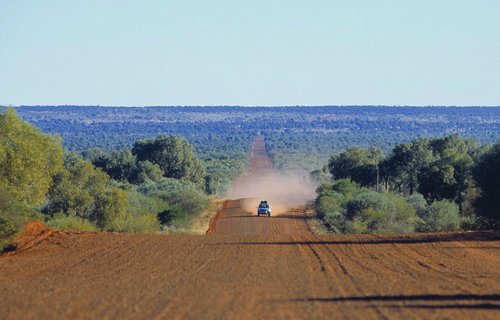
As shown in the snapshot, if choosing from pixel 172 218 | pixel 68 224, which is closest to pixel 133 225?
pixel 68 224

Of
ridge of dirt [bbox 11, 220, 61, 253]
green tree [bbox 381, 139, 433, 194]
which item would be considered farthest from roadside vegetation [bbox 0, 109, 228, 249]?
green tree [bbox 381, 139, 433, 194]

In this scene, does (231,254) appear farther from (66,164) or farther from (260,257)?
(66,164)

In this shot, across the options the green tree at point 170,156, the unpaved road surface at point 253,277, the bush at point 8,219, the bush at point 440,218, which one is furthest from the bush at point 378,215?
the green tree at point 170,156

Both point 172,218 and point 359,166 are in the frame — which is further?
point 359,166

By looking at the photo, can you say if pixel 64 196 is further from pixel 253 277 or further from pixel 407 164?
pixel 407 164

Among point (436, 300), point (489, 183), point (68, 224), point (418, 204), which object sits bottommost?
point (418, 204)

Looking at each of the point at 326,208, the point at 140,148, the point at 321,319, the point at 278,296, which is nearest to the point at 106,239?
the point at 278,296

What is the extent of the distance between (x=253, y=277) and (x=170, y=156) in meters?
74.1

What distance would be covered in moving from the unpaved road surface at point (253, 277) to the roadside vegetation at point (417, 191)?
366 inches

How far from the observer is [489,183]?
4412 cm

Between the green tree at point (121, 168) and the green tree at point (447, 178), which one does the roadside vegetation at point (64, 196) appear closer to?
the green tree at point (121, 168)

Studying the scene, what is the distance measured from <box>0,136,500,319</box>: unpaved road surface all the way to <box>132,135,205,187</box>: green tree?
59617mm

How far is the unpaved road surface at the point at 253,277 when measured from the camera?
16.8 meters

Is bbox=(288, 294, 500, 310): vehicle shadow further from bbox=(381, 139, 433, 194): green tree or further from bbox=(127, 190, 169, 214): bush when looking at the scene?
bbox=(381, 139, 433, 194): green tree
